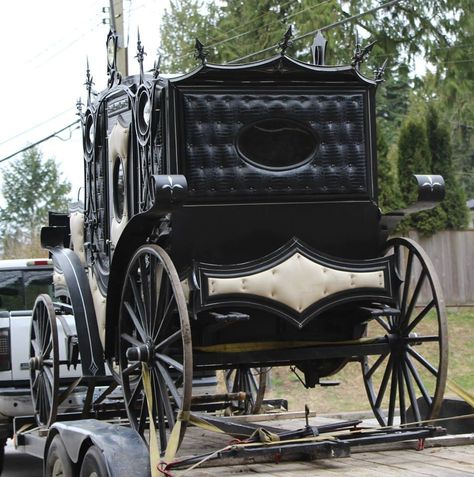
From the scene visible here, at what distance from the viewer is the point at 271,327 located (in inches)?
293

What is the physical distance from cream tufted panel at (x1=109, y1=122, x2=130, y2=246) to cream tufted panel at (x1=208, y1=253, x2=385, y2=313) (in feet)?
4.68

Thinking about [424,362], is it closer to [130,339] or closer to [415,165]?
[130,339]

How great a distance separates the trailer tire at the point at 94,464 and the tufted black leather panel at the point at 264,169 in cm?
173

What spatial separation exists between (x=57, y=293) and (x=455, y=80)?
14.7 metres

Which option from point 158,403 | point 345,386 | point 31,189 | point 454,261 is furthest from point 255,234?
point 31,189

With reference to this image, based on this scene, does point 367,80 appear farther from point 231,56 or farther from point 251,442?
point 231,56

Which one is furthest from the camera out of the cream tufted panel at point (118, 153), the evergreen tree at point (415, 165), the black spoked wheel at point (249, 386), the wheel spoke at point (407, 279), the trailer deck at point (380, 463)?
the evergreen tree at point (415, 165)

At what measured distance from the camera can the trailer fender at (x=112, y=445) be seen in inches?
241

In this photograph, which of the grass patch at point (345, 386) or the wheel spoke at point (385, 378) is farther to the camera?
the grass patch at point (345, 386)

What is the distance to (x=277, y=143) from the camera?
23.9 ft

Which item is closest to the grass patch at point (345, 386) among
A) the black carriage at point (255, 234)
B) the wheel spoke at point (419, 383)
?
the wheel spoke at point (419, 383)

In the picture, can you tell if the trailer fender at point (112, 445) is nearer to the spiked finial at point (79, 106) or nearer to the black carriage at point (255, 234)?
the black carriage at point (255, 234)

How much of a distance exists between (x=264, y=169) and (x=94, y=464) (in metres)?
2.20

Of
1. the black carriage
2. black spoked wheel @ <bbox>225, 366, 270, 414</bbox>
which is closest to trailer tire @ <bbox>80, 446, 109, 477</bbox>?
the black carriage
